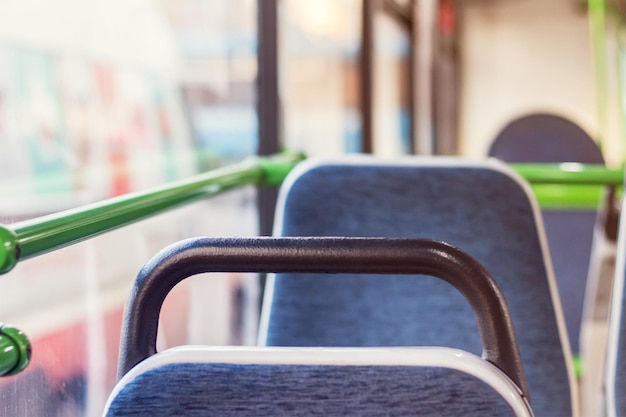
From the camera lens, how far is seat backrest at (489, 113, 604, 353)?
2.72m

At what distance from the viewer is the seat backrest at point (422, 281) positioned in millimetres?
1337

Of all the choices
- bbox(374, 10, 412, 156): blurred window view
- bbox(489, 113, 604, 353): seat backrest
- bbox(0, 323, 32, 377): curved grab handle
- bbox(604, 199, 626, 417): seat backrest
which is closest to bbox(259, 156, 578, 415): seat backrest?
bbox(604, 199, 626, 417): seat backrest

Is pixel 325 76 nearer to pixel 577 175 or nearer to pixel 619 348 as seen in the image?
pixel 577 175

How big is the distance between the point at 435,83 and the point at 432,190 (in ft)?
22.6

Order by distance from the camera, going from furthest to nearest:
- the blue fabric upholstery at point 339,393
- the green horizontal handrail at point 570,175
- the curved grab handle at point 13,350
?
the green horizontal handrail at point 570,175 < the curved grab handle at point 13,350 < the blue fabric upholstery at point 339,393

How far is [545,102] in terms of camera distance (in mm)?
10008

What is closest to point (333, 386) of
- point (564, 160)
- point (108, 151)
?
point (108, 151)

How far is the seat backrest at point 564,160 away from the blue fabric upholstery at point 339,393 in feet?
7.03

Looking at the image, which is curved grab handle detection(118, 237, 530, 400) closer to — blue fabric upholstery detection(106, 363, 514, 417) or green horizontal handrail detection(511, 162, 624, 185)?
blue fabric upholstery detection(106, 363, 514, 417)

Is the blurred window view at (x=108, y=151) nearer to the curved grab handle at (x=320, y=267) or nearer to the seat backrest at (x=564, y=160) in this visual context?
the curved grab handle at (x=320, y=267)

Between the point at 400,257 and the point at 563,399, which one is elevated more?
the point at 400,257

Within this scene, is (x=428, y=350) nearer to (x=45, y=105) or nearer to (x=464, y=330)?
(x=464, y=330)

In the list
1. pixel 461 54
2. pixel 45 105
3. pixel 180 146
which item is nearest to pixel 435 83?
pixel 461 54

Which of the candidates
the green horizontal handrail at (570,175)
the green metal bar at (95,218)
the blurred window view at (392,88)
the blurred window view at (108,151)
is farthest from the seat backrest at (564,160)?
the blurred window view at (392,88)
